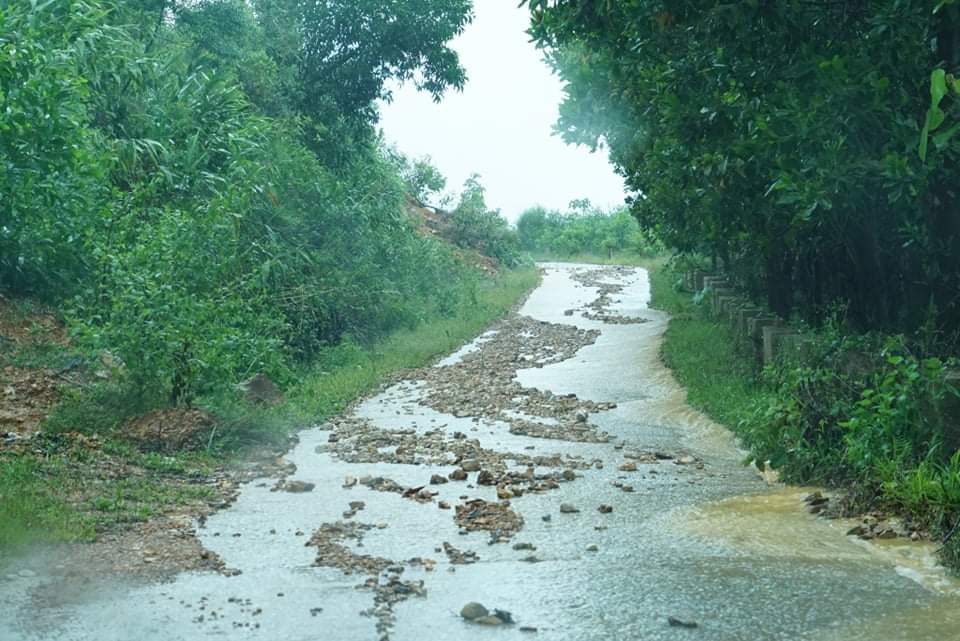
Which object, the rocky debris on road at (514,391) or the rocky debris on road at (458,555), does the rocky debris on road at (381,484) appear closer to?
the rocky debris on road at (458,555)

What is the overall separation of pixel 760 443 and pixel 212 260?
6.07 m

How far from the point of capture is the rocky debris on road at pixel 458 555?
7.09m

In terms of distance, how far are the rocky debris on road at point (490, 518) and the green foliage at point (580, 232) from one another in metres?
43.3

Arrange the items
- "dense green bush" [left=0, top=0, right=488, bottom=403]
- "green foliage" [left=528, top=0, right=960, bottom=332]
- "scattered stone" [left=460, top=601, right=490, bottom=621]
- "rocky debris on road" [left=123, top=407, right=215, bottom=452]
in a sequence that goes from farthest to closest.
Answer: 1. "dense green bush" [left=0, top=0, right=488, bottom=403]
2. "rocky debris on road" [left=123, top=407, right=215, bottom=452]
3. "green foliage" [left=528, top=0, right=960, bottom=332]
4. "scattered stone" [left=460, top=601, right=490, bottom=621]

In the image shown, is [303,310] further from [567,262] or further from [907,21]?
[567,262]

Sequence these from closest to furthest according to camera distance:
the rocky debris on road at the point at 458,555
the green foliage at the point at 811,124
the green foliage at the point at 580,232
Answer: the rocky debris on road at the point at 458,555
the green foliage at the point at 811,124
the green foliage at the point at 580,232

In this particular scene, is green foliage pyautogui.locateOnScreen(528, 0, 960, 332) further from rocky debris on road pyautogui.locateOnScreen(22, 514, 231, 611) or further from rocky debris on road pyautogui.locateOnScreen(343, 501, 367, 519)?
rocky debris on road pyautogui.locateOnScreen(22, 514, 231, 611)

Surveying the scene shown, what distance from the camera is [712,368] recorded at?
15008mm

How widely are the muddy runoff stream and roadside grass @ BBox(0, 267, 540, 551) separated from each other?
507 mm

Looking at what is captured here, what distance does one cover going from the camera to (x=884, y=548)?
7.21m

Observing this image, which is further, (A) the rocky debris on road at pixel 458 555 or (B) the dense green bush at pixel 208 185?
(B) the dense green bush at pixel 208 185

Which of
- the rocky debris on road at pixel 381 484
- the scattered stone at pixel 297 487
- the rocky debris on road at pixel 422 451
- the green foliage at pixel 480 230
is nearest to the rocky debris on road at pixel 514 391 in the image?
the rocky debris on road at pixel 422 451

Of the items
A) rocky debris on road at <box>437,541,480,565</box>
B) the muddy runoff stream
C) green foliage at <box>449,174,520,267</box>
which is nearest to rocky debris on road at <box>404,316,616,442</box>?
the muddy runoff stream

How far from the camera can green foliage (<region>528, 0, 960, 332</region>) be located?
916 centimetres
